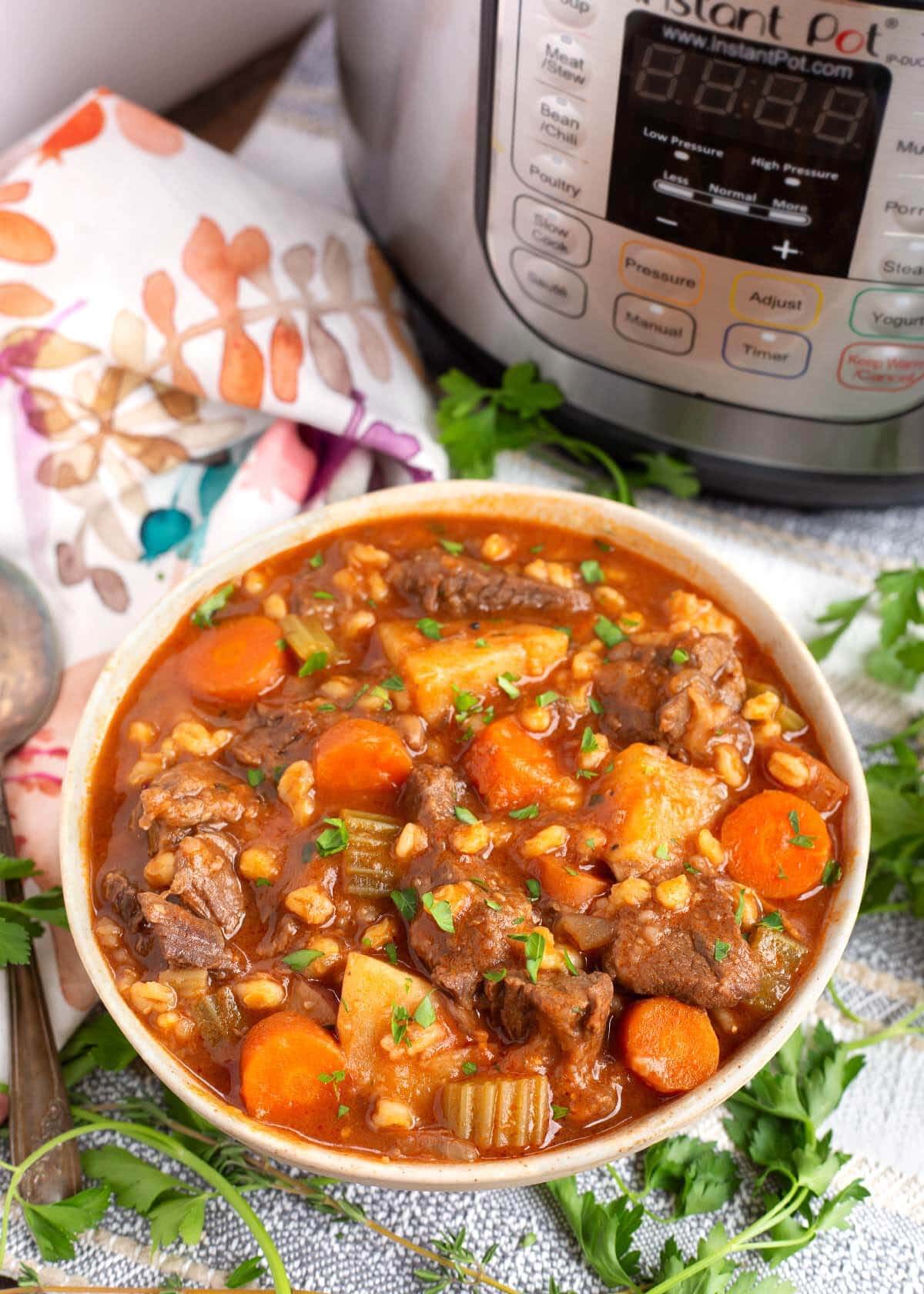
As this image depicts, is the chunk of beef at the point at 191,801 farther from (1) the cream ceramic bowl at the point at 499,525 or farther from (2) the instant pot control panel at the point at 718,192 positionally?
(2) the instant pot control panel at the point at 718,192

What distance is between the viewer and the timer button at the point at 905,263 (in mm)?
2066

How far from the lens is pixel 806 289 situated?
7.10 feet

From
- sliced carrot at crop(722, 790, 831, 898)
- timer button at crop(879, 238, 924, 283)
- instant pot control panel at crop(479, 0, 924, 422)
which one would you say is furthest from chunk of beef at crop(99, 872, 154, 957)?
timer button at crop(879, 238, 924, 283)

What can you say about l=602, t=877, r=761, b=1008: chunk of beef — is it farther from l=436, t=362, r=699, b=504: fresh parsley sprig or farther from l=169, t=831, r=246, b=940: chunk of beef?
l=436, t=362, r=699, b=504: fresh parsley sprig

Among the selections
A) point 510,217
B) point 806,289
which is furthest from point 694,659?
point 510,217

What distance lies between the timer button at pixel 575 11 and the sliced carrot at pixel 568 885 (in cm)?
129

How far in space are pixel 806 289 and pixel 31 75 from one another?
1765 millimetres

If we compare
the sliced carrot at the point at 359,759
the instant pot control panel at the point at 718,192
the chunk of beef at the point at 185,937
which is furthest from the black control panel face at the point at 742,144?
the chunk of beef at the point at 185,937

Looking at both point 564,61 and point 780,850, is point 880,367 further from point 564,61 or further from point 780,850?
point 780,850

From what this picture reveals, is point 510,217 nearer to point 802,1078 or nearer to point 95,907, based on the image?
point 95,907

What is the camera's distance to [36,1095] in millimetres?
1949

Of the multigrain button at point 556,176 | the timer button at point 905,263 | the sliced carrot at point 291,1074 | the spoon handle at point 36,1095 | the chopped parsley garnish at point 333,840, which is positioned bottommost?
the spoon handle at point 36,1095

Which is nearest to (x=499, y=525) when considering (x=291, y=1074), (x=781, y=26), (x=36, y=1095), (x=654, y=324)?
(x=654, y=324)

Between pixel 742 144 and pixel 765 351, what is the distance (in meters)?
0.42
